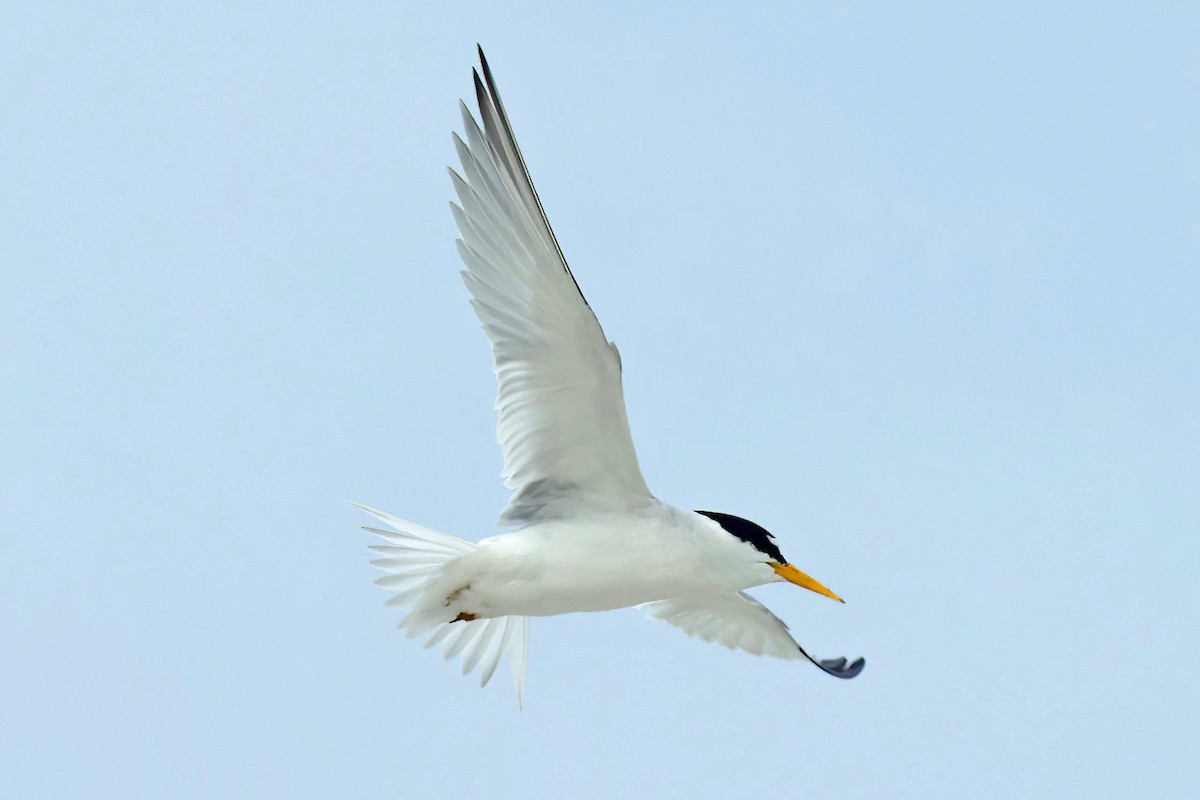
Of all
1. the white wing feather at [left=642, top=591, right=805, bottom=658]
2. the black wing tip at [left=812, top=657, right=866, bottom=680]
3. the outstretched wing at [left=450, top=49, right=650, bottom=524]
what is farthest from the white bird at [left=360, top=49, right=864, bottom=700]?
the black wing tip at [left=812, top=657, right=866, bottom=680]

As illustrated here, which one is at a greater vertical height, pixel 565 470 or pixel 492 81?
pixel 492 81

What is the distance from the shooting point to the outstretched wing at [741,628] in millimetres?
9891

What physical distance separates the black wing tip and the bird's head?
161 centimetres

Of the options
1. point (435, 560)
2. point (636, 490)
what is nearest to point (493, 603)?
point (435, 560)

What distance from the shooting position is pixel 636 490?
8383mm

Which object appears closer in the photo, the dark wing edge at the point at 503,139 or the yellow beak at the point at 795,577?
the dark wing edge at the point at 503,139

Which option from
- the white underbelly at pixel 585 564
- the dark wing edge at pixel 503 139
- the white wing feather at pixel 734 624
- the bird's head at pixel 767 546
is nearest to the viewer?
the dark wing edge at pixel 503 139

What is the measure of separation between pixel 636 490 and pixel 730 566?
0.69 meters

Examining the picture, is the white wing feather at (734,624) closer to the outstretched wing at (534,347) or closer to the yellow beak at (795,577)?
the yellow beak at (795,577)

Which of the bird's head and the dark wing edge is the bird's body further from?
the dark wing edge

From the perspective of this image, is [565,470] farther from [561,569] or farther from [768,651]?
[768,651]

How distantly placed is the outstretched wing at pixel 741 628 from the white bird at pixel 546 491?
1.21 meters

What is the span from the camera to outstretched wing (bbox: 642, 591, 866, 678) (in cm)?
989

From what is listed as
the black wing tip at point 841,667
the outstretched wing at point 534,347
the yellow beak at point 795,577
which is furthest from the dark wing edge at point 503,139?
the black wing tip at point 841,667
